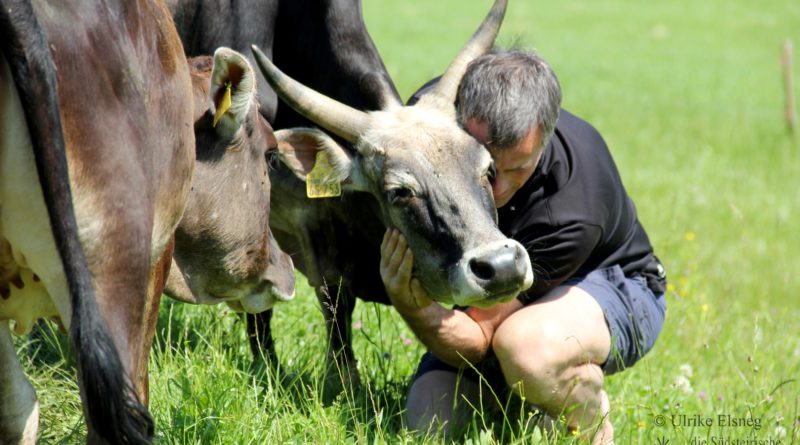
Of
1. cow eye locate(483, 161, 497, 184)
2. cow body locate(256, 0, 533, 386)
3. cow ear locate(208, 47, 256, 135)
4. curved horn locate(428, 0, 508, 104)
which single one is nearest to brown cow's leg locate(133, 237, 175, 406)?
cow body locate(256, 0, 533, 386)

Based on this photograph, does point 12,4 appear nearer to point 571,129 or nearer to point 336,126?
point 336,126

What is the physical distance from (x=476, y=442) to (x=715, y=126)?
13766 millimetres

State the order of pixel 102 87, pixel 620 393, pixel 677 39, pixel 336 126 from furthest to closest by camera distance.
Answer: pixel 677 39 < pixel 620 393 < pixel 336 126 < pixel 102 87

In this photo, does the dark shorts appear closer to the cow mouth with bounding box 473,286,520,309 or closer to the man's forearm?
the man's forearm

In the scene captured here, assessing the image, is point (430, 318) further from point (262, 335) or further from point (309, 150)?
point (262, 335)

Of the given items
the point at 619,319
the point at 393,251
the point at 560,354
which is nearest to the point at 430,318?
the point at 393,251

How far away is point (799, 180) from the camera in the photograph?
44.8ft

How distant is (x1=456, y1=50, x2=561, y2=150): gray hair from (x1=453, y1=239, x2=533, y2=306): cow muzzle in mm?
514

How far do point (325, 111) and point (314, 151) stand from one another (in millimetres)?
225

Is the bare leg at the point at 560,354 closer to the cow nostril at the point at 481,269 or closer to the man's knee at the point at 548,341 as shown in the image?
the man's knee at the point at 548,341

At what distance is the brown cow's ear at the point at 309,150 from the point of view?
4.92 m

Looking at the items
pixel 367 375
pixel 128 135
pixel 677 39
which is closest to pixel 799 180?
pixel 367 375

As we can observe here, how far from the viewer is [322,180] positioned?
495 cm

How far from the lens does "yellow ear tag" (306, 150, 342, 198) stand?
494 centimetres
